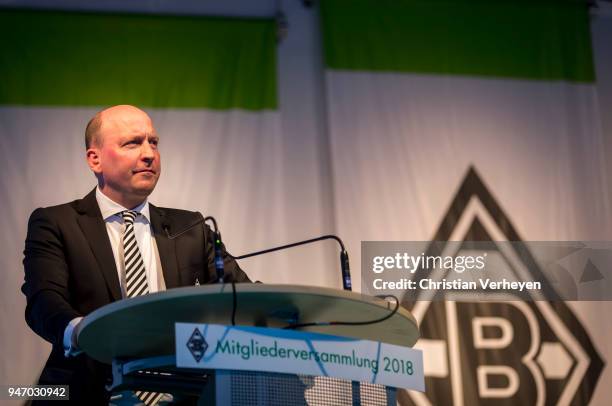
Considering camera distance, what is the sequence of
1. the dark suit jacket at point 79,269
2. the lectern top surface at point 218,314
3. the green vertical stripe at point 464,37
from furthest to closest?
the green vertical stripe at point 464,37, the dark suit jacket at point 79,269, the lectern top surface at point 218,314

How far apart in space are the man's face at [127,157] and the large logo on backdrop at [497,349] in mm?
1896

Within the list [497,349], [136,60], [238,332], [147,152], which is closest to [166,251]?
[147,152]

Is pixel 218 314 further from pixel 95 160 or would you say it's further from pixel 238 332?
pixel 95 160

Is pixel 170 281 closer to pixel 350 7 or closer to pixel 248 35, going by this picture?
pixel 248 35

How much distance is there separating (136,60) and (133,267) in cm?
215

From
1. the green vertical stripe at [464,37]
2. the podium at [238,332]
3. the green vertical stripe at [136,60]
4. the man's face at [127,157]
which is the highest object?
the green vertical stripe at [464,37]

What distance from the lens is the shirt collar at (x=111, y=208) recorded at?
2.99 metres

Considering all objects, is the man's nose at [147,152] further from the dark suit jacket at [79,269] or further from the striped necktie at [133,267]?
the striped necktie at [133,267]

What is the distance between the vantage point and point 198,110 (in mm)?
4648

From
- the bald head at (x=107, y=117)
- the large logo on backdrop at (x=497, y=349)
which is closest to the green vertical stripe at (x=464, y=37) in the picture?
the large logo on backdrop at (x=497, y=349)

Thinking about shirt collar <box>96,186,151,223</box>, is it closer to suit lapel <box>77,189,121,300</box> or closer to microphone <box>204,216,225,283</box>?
suit lapel <box>77,189,121,300</box>

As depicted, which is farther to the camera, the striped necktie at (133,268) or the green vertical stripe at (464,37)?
the green vertical stripe at (464,37)

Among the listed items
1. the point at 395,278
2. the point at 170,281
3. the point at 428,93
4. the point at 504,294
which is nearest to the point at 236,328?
the point at 170,281

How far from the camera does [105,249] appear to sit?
2.78 m
